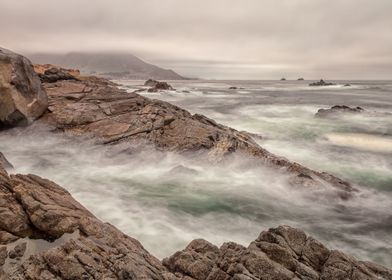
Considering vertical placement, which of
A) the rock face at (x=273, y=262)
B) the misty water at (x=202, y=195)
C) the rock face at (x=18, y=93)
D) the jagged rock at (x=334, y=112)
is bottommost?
the misty water at (x=202, y=195)

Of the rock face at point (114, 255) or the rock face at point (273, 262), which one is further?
the rock face at point (273, 262)

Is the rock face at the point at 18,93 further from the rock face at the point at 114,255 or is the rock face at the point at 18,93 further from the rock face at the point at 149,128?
the rock face at the point at 114,255

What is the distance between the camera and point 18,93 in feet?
61.8

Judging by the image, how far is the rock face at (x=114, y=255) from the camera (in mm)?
6203

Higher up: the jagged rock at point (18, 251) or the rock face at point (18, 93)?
the rock face at point (18, 93)

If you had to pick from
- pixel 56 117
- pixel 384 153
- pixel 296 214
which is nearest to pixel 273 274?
pixel 296 214

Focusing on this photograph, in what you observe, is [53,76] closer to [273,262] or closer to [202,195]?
[202,195]

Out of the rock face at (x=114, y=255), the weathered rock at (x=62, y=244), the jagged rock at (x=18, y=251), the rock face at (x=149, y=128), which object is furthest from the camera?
the rock face at (x=149, y=128)

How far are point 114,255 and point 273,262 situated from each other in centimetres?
295

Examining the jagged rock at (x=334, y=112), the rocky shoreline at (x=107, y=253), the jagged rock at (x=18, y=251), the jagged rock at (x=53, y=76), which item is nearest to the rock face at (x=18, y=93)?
the jagged rock at (x=53, y=76)

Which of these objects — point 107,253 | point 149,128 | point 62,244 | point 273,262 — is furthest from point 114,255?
point 149,128

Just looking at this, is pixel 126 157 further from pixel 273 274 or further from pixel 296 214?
pixel 273 274

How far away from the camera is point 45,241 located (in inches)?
276

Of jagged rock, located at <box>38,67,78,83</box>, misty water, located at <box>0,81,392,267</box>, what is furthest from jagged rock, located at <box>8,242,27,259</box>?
jagged rock, located at <box>38,67,78,83</box>
